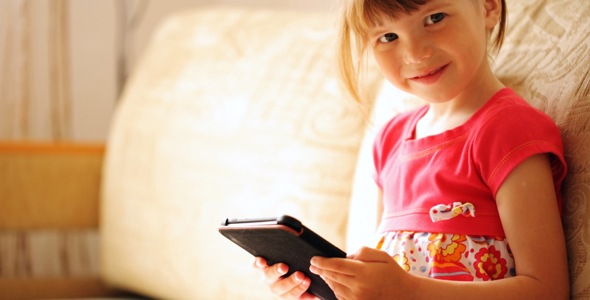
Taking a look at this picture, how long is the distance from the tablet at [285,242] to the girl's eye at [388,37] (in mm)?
263

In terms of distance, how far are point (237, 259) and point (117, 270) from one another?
50 cm

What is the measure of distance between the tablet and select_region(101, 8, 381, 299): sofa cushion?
1.07 ft

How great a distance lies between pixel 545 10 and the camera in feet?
2.47

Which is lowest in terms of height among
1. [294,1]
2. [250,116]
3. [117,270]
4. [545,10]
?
[117,270]

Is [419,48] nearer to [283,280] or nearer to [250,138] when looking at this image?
[283,280]

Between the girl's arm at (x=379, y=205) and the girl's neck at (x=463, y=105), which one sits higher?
the girl's neck at (x=463, y=105)

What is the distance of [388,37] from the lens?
2.21 ft

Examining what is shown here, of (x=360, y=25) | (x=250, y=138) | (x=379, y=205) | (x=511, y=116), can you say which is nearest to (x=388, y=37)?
(x=360, y=25)

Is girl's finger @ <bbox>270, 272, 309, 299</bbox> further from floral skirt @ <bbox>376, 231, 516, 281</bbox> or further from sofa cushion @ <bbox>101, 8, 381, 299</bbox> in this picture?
sofa cushion @ <bbox>101, 8, 381, 299</bbox>

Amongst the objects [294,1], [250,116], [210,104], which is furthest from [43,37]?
[250,116]

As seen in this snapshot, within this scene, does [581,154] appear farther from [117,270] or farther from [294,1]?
[294,1]

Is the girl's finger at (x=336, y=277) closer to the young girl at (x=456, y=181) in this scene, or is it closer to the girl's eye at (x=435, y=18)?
the young girl at (x=456, y=181)

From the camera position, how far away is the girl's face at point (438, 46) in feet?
2.06

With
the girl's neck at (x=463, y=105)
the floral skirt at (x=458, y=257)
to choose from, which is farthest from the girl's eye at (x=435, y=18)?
the floral skirt at (x=458, y=257)
